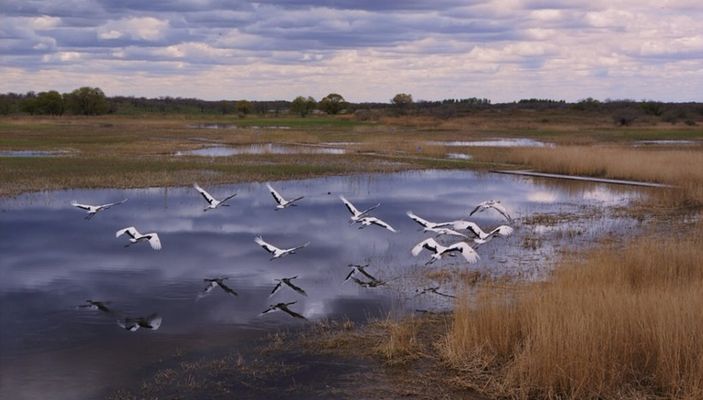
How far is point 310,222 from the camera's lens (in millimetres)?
21938

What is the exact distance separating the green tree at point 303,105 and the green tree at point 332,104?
5.26ft

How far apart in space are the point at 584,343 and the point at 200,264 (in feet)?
31.5

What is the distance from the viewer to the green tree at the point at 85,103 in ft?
382

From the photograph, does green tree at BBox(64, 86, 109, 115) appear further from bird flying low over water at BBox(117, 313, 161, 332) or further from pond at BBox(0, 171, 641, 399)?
bird flying low over water at BBox(117, 313, 161, 332)

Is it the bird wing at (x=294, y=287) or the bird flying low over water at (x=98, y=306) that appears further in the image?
the bird wing at (x=294, y=287)

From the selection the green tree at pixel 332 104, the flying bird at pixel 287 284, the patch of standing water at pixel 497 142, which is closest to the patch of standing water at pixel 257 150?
the patch of standing water at pixel 497 142

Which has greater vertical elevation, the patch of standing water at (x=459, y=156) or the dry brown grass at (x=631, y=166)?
the dry brown grass at (x=631, y=166)

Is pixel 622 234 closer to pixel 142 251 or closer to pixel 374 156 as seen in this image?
pixel 142 251

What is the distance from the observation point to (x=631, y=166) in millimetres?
33875

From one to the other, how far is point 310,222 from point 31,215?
800cm

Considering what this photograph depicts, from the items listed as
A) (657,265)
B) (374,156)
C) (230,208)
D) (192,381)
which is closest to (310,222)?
(230,208)

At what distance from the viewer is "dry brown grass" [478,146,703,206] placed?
27.1 m

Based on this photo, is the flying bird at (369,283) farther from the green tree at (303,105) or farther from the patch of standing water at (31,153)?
the green tree at (303,105)

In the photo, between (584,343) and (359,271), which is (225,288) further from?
(584,343)
